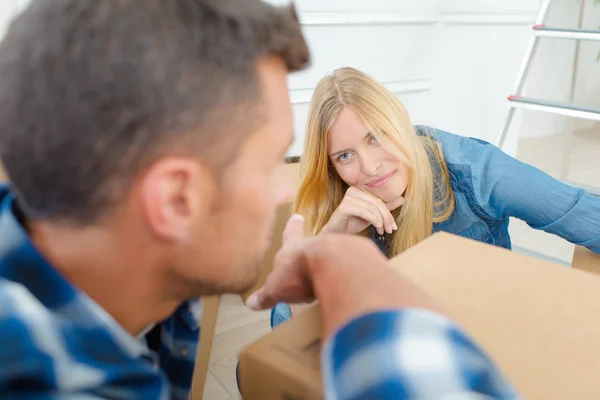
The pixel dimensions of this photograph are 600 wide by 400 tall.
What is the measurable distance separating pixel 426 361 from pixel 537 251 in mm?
1844

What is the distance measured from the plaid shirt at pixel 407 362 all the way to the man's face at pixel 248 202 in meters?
0.13

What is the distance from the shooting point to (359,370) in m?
0.36

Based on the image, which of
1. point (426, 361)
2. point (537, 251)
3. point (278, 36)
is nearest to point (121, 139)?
point (278, 36)

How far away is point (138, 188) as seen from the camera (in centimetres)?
42

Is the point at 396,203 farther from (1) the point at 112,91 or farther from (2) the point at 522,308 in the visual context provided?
(1) the point at 112,91

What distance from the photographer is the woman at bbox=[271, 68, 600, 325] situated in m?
1.09

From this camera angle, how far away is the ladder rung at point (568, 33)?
160cm

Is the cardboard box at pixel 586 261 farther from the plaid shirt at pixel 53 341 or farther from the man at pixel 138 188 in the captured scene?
the plaid shirt at pixel 53 341

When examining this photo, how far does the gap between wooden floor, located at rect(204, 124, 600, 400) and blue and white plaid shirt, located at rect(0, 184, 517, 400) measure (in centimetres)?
94

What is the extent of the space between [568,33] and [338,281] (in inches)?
60.7

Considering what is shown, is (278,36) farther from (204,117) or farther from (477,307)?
(477,307)

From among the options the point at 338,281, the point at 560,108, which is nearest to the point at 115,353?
the point at 338,281

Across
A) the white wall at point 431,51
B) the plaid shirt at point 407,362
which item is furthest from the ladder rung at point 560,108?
the plaid shirt at point 407,362

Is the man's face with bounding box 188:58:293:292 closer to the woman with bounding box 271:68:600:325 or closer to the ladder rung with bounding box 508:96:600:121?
the woman with bounding box 271:68:600:325
